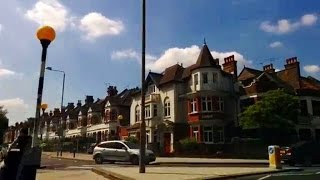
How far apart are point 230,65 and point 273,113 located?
536 inches

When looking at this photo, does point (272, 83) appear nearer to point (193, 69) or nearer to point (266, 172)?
point (193, 69)

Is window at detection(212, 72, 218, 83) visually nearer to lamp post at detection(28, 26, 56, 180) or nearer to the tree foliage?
the tree foliage

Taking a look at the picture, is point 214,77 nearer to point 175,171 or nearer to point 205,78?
point 205,78

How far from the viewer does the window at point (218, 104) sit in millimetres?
44250

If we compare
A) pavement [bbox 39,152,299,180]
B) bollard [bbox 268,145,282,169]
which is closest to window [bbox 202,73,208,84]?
pavement [bbox 39,152,299,180]

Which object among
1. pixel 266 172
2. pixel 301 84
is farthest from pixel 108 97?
pixel 266 172

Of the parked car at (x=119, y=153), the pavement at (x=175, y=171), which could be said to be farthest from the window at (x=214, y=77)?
the pavement at (x=175, y=171)

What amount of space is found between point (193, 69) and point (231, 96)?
195 inches

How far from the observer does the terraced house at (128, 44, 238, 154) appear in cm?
4394

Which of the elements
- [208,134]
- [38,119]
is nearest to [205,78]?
[208,134]

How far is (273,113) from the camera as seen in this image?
125ft

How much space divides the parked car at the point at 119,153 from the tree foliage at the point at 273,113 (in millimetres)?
12944

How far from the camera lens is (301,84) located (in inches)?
1802

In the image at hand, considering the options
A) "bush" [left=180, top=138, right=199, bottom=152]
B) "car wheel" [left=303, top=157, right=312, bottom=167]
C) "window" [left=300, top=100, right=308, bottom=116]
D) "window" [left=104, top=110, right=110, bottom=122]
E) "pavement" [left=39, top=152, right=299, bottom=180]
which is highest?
"window" [left=104, top=110, right=110, bottom=122]
